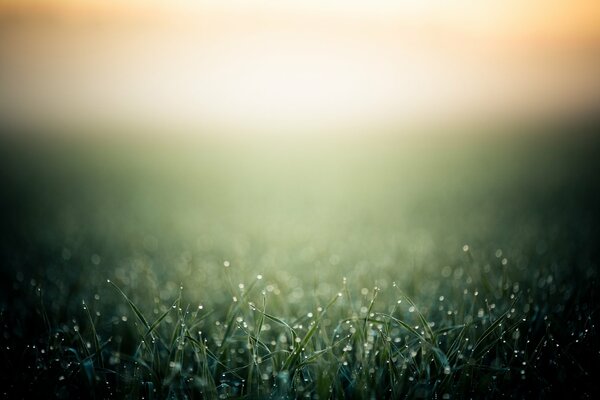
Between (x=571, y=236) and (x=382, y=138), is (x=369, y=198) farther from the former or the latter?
(x=382, y=138)

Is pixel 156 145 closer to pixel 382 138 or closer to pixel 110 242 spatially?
pixel 382 138

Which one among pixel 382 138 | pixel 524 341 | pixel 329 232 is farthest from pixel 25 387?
pixel 382 138

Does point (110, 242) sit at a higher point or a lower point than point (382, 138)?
lower

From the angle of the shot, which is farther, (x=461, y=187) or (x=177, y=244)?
(x=461, y=187)

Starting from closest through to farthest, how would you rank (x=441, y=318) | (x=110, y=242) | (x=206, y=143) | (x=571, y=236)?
1. (x=441, y=318)
2. (x=571, y=236)
3. (x=110, y=242)
4. (x=206, y=143)

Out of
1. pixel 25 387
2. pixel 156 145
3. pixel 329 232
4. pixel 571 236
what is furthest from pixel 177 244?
pixel 156 145

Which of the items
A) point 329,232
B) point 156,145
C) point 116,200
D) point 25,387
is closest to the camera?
point 25,387
